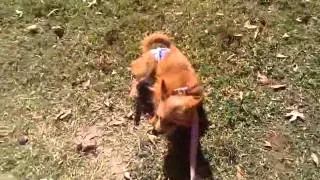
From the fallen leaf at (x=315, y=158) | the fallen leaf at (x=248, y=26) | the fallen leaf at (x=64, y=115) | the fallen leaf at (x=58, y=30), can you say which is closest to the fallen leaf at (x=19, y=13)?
the fallen leaf at (x=58, y=30)

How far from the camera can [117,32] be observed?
4.93m

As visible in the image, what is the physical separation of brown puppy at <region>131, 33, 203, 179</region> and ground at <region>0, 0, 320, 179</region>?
11.3 inches

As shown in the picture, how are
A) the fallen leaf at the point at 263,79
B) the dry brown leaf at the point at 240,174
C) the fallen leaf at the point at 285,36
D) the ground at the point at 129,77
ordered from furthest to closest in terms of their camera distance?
the fallen leaf at the point at 285,36 < the fallen leaf at the point at 263,79 < the ground at the point at 129,77 < the dry brown leaf at the point at 240,174

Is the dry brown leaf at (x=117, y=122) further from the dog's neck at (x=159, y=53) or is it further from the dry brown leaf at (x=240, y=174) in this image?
the dry brown leaf at (x=240, y=174)

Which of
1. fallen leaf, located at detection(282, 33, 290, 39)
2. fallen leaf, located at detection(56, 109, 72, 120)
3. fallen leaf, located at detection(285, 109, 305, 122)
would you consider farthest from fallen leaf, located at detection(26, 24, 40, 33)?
fallen leaf, located at detection(285, 109, 305, 122)

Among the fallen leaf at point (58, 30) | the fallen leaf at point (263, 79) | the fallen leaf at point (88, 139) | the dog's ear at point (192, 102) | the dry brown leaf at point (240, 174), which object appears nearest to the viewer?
the dog's ear at point (192, 102)

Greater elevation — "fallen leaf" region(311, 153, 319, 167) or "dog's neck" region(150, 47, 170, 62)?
"dog's neck" region(150, 47, 170, 62)

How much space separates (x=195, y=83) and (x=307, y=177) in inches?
45.6

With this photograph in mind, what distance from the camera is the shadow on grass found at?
4005 millimetres

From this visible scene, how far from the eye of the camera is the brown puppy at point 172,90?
12.1 feet

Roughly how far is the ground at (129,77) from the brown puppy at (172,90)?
0.29 m

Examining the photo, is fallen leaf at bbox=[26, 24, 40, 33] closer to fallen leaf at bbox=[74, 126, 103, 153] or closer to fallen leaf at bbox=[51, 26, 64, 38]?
fallen leaf at bbox=[51, 26, 64, 38]

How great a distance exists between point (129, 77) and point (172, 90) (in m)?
0.88

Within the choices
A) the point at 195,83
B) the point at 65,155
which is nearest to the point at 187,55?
the point at 195,83
